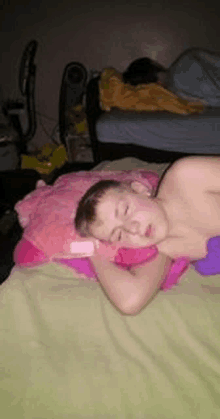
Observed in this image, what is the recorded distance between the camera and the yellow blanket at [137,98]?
Result: 248 cm

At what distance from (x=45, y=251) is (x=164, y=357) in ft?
1.96

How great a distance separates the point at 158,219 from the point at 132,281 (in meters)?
0.26

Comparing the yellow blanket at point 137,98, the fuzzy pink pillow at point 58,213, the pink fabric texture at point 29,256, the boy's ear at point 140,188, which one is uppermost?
the yellow blanket at point 137,98

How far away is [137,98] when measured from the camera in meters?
2.52

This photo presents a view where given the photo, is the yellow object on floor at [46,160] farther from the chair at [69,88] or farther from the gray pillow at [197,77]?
the gray pillow at [197,77]

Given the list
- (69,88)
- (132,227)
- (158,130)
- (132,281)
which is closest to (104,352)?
(132,281)

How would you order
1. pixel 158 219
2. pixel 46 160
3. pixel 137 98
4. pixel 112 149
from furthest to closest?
1. pixel 46 160
2. pixel 137 98
3. pixel 112 149
4. pixel 158 219

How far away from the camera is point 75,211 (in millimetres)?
1248

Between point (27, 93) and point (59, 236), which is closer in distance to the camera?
point (59, 236)

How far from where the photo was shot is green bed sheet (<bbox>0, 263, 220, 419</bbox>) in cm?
66

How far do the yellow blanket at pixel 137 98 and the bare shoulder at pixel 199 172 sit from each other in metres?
1.55

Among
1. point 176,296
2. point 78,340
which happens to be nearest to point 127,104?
point 176,296

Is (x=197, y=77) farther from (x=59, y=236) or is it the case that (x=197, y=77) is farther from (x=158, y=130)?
(x=59, y=236)

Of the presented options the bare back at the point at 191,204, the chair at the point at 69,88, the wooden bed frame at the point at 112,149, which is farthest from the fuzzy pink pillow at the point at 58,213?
the chair at the point at 69,88
